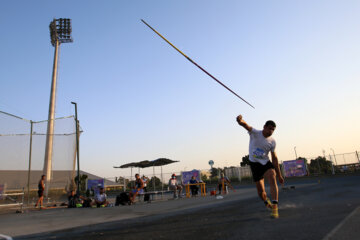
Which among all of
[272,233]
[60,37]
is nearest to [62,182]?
[272,233]

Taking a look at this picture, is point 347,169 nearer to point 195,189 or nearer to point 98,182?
point 195,189

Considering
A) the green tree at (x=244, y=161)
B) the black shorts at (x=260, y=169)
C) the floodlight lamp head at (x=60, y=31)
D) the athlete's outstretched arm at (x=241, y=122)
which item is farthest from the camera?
the green tree at (x=244, y=161)

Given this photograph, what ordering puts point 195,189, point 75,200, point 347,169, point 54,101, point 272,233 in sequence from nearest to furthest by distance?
point 272,233 < point 75,200 < point 195,189 < point 347,169 < point 54,101

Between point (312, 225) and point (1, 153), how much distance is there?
1395cm

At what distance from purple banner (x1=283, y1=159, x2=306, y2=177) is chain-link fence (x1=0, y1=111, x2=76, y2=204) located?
62.8 ft

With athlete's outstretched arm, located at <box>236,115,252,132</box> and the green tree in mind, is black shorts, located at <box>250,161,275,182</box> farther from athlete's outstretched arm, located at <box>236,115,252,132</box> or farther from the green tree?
the green tree

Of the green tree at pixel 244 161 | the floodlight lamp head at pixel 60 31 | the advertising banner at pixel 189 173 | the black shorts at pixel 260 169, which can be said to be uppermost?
the floodlight lamp head at pixel 60 31

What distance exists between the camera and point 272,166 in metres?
5.00

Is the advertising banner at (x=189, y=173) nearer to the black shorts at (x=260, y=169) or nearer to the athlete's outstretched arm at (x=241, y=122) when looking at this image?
the black shorts at (x=260, y=169)

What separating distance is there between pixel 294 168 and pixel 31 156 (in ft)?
70.9

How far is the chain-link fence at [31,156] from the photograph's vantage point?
515 inches

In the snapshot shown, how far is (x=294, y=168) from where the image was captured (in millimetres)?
24719

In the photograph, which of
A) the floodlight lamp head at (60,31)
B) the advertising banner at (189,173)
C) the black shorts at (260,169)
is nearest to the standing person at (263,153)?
the black shorts at (260,169)

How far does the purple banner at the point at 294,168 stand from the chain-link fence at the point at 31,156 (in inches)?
754
